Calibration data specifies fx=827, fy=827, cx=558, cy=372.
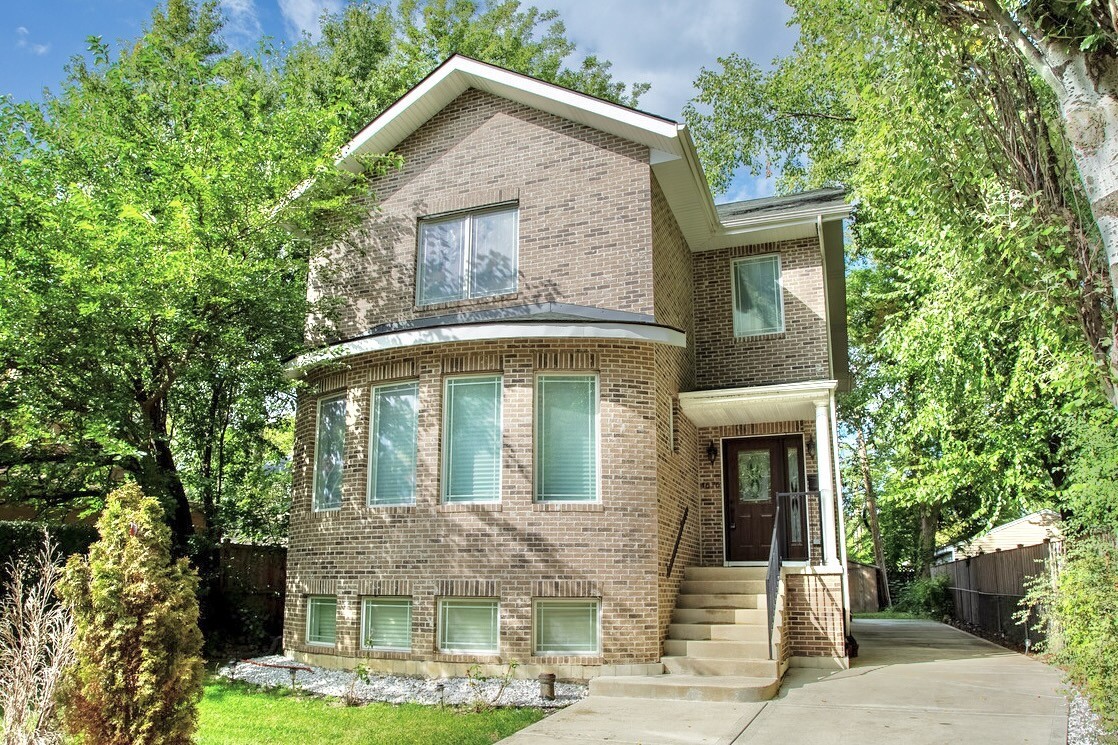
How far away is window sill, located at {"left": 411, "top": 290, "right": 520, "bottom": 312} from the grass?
5.38 meters

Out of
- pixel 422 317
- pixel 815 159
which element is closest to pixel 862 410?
pixel 815 159

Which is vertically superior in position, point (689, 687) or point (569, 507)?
point (569, 507)

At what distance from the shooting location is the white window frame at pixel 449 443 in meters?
10.4

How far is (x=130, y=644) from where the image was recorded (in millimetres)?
5332

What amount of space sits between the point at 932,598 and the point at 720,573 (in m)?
17.3

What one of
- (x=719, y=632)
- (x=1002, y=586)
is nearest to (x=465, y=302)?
(x=719, y=632)

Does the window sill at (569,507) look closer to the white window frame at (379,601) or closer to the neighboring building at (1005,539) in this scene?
the white window frame at (379,601)

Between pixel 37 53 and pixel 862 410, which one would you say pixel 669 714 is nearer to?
pixel 37 53

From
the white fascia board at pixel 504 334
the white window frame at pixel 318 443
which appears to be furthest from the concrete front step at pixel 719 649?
the white window frame at pixel 318 443

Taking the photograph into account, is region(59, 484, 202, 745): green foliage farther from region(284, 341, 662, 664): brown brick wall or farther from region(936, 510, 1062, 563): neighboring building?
region(936, 510, 1062, 563): neighboring building

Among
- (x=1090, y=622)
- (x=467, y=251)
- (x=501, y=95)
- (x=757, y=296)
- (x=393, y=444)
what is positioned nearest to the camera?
(x=1090, y=622)

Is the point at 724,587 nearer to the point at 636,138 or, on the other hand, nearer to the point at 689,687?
the point at 689,687

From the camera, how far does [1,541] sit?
11.2 m

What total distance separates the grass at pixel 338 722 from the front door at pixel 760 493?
5.31 meters
